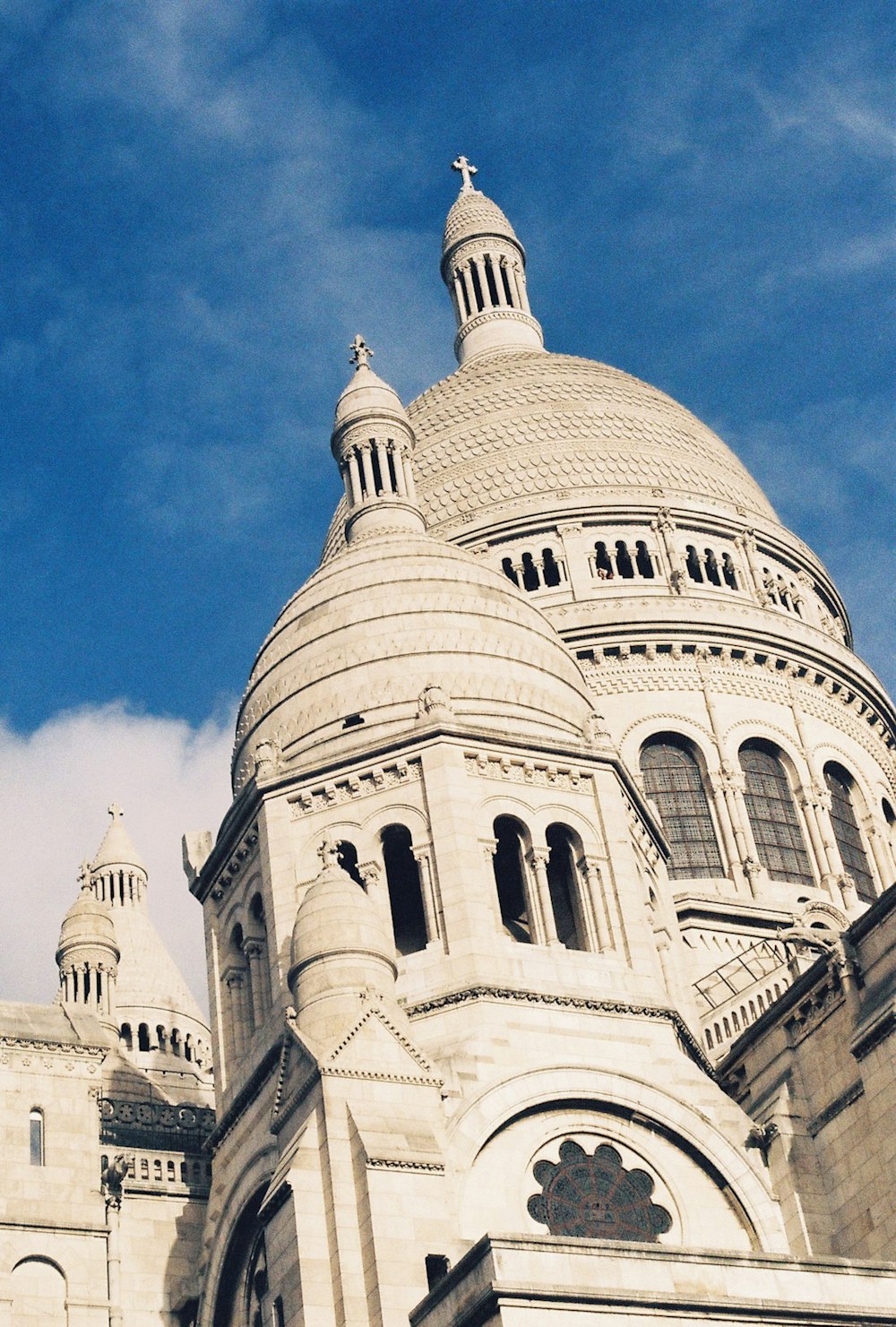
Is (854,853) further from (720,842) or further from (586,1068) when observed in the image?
(586,1068)

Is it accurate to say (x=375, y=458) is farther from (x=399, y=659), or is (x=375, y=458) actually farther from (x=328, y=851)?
(x=328, y=851)

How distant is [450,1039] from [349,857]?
4.46 metres

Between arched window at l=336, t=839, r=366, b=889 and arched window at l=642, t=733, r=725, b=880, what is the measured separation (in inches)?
604

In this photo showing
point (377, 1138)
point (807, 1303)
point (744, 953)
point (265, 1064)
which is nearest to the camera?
point (807, 1303)

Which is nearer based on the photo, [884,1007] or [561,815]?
[884,1007]

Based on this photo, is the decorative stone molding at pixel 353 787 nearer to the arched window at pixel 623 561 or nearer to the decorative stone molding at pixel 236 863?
the decorative stone molding at pixel 236 863

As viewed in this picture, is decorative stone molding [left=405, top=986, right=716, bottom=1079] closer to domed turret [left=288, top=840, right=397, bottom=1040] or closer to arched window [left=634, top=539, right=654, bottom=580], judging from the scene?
domed turret [left=288, top=840, right=397, bottom=1040]

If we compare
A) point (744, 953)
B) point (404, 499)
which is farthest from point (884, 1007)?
point (404, 499)

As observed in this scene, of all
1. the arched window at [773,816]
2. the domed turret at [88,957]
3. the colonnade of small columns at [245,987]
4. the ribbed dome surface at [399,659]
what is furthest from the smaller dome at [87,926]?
the arched window at [773,816]

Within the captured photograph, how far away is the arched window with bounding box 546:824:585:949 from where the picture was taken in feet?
122

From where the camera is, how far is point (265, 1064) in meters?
35.3

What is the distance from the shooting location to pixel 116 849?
74188 mm

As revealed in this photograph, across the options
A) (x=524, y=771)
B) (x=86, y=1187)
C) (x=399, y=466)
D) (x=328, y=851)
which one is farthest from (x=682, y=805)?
(x=86, y=1187)

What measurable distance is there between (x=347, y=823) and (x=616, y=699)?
700 inches
